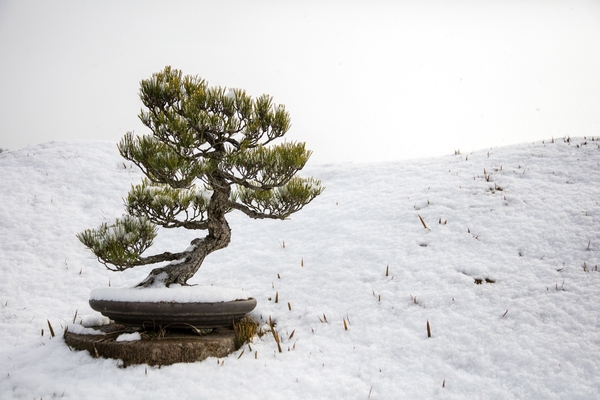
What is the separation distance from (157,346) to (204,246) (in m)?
1.21

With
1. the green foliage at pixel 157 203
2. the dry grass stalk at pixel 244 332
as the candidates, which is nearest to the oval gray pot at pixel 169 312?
the dry grass stalk at pixel 244 332

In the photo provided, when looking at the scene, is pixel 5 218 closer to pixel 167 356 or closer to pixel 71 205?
pixel 71 205

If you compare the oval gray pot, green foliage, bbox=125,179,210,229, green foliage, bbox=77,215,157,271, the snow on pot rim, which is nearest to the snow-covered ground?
the oval gray pot

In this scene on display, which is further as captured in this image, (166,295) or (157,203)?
(157,203)

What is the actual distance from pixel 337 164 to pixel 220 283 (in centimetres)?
551

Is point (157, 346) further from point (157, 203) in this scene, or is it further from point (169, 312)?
point (157, 203)

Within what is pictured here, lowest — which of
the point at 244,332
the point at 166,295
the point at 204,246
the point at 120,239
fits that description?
the point at 244,332

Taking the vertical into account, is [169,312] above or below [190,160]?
below

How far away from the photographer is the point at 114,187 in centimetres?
856

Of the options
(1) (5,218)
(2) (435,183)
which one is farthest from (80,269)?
(2) (435,183)

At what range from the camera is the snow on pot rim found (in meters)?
3.71

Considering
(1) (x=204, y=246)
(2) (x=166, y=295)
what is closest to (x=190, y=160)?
(1) (x=204, y=246)

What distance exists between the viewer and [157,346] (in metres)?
3.46

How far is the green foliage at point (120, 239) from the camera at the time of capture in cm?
379
